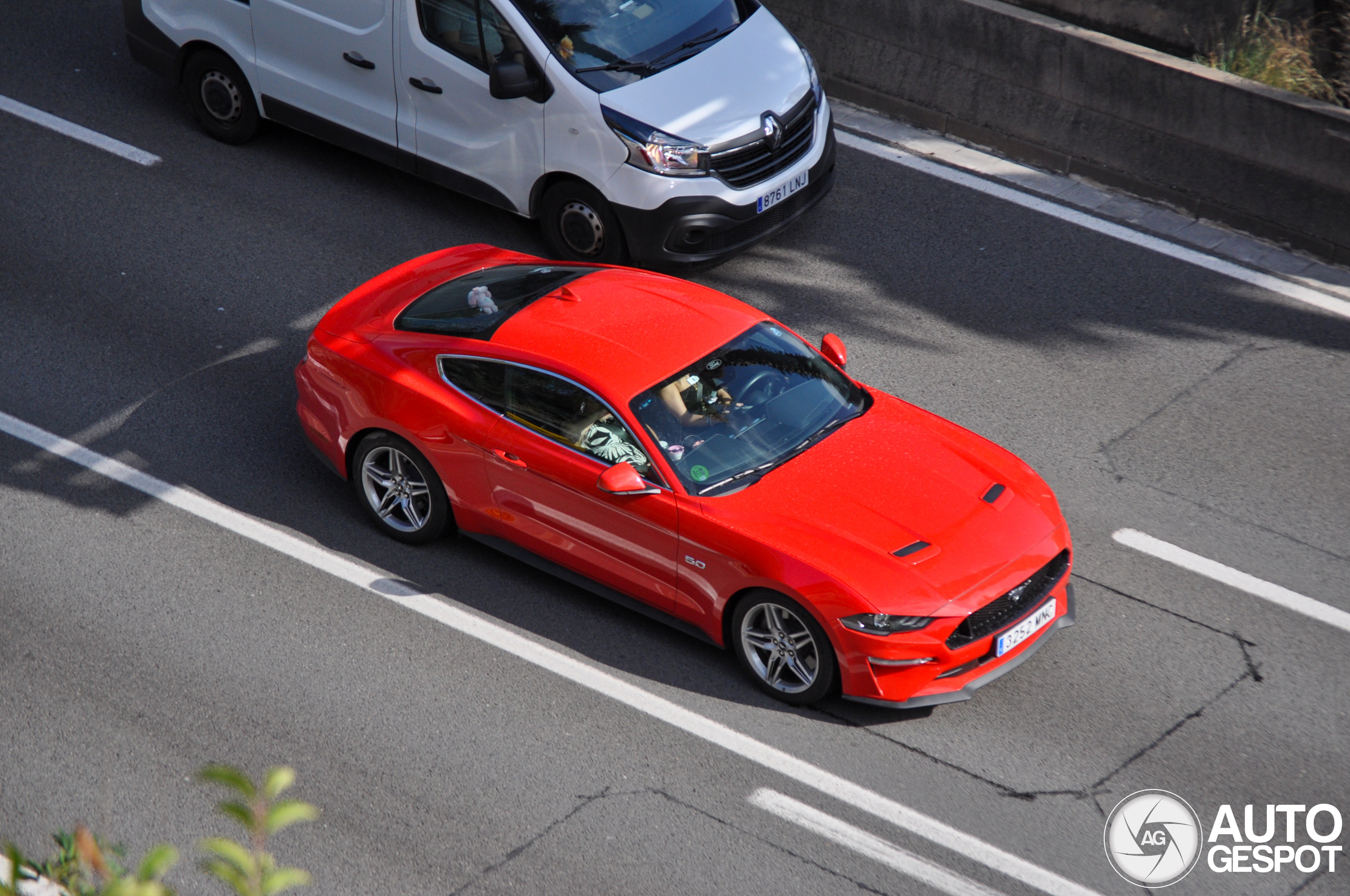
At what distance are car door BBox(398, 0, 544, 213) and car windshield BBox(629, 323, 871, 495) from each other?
3.32 metres

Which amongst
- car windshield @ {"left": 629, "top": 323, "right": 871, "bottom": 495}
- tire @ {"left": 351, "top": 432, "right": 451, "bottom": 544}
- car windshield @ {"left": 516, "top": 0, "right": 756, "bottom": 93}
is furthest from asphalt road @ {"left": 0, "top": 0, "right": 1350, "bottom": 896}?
car windshield @ {"left": 516, "top": 0, "right": 756, "bottom": 93}

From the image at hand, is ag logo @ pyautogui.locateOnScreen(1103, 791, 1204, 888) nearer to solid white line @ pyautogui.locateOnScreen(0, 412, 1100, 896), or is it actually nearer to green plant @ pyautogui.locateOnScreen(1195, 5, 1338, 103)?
solid white line @ pyautogui.locateOnScreen(0, 412, 1100, 896)

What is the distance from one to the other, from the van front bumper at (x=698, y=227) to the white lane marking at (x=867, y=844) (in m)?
4.58

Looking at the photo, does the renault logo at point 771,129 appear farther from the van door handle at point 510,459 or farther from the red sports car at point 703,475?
the van door handle at point 510,459

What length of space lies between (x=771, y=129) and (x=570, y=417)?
144 inches

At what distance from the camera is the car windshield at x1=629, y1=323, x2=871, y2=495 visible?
22.3 ft

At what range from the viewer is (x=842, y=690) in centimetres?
650

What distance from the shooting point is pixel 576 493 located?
6930mm

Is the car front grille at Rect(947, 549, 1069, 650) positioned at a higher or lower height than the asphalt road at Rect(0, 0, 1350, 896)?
higher

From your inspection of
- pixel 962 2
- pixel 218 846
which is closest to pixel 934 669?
pixel 218 846

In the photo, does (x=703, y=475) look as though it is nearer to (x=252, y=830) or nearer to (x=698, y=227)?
(x=698, y=227)

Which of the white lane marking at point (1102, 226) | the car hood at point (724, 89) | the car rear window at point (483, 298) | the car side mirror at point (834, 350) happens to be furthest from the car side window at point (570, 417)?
the white lane marking at point (1102, 226)

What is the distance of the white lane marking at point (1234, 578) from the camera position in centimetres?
719

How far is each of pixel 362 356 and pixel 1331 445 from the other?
5.83 metres
